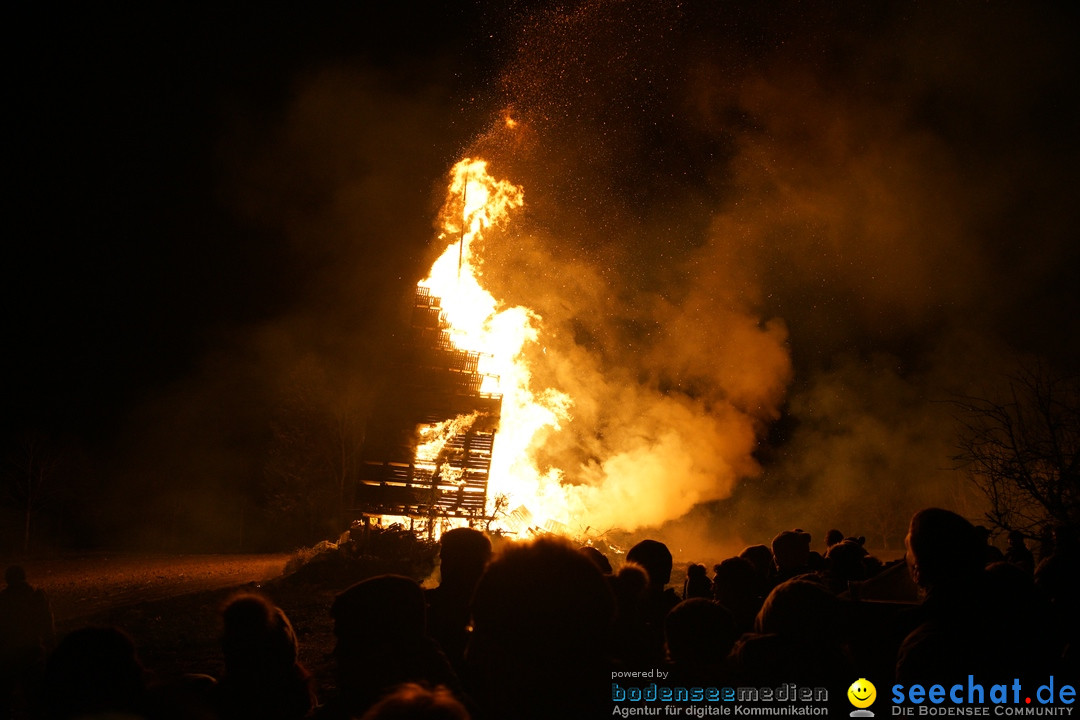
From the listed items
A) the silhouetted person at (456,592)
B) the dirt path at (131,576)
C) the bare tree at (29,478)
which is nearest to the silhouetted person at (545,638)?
the silhouetted person at (456,592)

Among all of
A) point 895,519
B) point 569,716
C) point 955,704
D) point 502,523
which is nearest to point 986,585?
point 955,704

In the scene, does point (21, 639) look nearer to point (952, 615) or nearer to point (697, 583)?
point (697, 583)

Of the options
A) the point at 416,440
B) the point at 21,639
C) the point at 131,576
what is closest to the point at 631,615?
the point at 21,639

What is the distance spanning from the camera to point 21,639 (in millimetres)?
5613

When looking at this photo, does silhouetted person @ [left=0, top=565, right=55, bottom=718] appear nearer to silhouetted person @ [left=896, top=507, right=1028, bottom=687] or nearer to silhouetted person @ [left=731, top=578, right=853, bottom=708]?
silhouetted person @ [left=731, top=578, right=853, bottom=708]

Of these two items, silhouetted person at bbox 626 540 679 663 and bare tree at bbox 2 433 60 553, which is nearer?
silhouetted person at bbox 626 540 679 663

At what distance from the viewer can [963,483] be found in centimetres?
1906

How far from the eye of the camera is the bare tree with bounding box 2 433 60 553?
21250 millimetres

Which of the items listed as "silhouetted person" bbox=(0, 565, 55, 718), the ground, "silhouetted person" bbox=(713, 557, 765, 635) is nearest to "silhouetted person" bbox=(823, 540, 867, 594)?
"silhouetted person" bbox=(713, 557, 765, 635)

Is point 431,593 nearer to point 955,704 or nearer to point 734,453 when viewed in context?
point 955,704

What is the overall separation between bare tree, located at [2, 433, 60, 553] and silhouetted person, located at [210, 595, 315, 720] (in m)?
23.7

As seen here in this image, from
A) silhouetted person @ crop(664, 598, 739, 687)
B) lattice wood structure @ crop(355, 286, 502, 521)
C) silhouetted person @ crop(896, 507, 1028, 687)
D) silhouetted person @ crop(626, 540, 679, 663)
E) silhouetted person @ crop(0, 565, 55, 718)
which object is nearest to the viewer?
silhouetted person @ crop(896, 507, 1028, 687)

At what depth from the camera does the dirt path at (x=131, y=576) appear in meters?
12.4

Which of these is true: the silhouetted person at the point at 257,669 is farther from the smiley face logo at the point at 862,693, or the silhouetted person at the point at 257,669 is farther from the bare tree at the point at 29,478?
the bare tree at the point at 29,478
